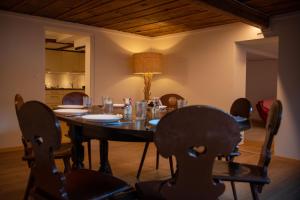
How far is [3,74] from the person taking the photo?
13.2ft

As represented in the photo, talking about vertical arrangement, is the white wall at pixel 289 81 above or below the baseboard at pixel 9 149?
above

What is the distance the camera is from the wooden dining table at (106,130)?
4.43ft

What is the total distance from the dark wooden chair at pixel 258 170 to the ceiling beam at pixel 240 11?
1823 millimetres

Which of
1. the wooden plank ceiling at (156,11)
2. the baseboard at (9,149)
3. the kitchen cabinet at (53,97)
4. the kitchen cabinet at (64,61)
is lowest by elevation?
the baseboard at (9,149)

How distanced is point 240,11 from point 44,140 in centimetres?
318

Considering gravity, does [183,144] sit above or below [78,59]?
below

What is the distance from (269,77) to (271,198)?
6.88m

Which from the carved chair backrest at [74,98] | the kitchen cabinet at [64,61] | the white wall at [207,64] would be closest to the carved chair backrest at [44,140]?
the carved chair backrest at [74,98]

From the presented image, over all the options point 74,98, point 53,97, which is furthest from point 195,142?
point 53,97

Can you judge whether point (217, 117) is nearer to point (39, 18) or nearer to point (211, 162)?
point (211, 162)

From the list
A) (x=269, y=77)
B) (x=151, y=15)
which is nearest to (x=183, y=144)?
(x=151, y=15)

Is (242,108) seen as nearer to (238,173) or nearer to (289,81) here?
(238,173)

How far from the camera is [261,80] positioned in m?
8.73

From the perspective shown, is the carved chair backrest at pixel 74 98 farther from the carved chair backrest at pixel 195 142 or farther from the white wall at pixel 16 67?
the carved chair backrest at pixel 195 142
